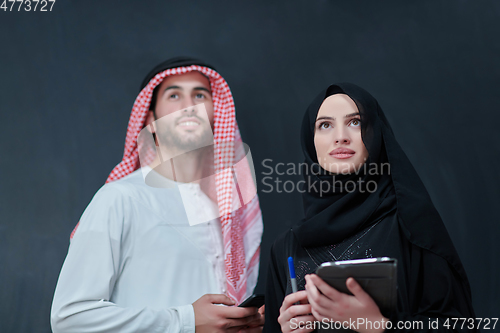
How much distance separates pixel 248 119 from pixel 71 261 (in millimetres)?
1202

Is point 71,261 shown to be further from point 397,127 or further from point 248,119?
point 397,127

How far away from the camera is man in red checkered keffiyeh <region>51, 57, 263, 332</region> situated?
1681 millimetres

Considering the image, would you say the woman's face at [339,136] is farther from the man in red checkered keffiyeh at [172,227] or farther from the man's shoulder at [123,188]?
the man's shoulder at [123,188]

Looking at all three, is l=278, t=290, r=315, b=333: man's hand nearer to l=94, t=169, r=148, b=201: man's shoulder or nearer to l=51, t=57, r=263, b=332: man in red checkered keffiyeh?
l=51, t=57, r=263, b=332: man in red checkered keffiyeh

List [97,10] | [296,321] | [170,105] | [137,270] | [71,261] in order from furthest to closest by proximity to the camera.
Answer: [97,10], [170,105], [137,270], [71,261], [296,321]

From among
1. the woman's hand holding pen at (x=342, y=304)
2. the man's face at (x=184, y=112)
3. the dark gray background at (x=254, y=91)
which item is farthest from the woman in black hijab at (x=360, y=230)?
the dark gray background at (x=254, y=91)

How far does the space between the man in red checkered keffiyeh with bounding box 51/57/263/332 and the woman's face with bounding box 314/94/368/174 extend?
617 mm

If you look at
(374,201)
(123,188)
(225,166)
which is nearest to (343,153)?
(374,201)

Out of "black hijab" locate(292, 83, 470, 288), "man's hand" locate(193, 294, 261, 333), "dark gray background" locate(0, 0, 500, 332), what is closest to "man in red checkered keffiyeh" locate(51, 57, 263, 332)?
"man's hand" locate(193, 294, 261, 333)

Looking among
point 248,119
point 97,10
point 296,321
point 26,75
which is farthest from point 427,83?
point 26,75

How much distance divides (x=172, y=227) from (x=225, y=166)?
39cm

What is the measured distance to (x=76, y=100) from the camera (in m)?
2.33

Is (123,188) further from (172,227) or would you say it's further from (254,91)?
(254,91)

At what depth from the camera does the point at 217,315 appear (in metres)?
1.69
